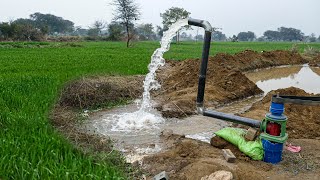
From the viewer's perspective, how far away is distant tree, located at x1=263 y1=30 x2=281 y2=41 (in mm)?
119625

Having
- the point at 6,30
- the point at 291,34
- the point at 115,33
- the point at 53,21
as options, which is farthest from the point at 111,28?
the point at 291,34

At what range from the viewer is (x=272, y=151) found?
13.2 feet

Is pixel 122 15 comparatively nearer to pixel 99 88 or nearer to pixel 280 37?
pixel 99 88

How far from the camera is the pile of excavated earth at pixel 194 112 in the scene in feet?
12.7

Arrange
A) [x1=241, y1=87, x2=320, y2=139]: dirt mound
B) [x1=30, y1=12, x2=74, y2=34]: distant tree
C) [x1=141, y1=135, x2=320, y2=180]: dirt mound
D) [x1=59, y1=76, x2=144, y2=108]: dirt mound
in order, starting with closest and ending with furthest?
[x1=141, y1=135, x2=320, y2=180]: dirt mound
[x1=241, y1=87, x2=320, y2=139]: dirt mound
[x1=59, y1=76, x2=144, y2=108]: dirt mound
[x1=30, y1=12, x2=74, y2=34]: distant tree

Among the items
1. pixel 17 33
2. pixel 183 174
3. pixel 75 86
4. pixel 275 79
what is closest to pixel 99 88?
pixel 75 86

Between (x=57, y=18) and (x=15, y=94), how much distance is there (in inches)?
3425

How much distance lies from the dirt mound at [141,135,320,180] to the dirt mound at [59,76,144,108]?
3.12 metres

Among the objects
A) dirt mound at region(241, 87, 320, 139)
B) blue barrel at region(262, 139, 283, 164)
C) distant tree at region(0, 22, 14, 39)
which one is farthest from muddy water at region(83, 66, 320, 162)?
distant tree at region(0, 22, 14, 39)

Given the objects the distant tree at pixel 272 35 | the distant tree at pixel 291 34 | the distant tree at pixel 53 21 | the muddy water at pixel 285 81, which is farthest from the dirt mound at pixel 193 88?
the distant tree at pixel 272 35

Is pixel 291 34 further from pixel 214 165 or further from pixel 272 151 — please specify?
pixel 214 165

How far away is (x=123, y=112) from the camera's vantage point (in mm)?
7004

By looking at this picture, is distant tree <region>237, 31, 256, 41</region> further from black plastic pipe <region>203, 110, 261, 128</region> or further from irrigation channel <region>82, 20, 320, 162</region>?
black plastic pipe <region>203, 110, 261, 128</region>

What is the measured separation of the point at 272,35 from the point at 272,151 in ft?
410
